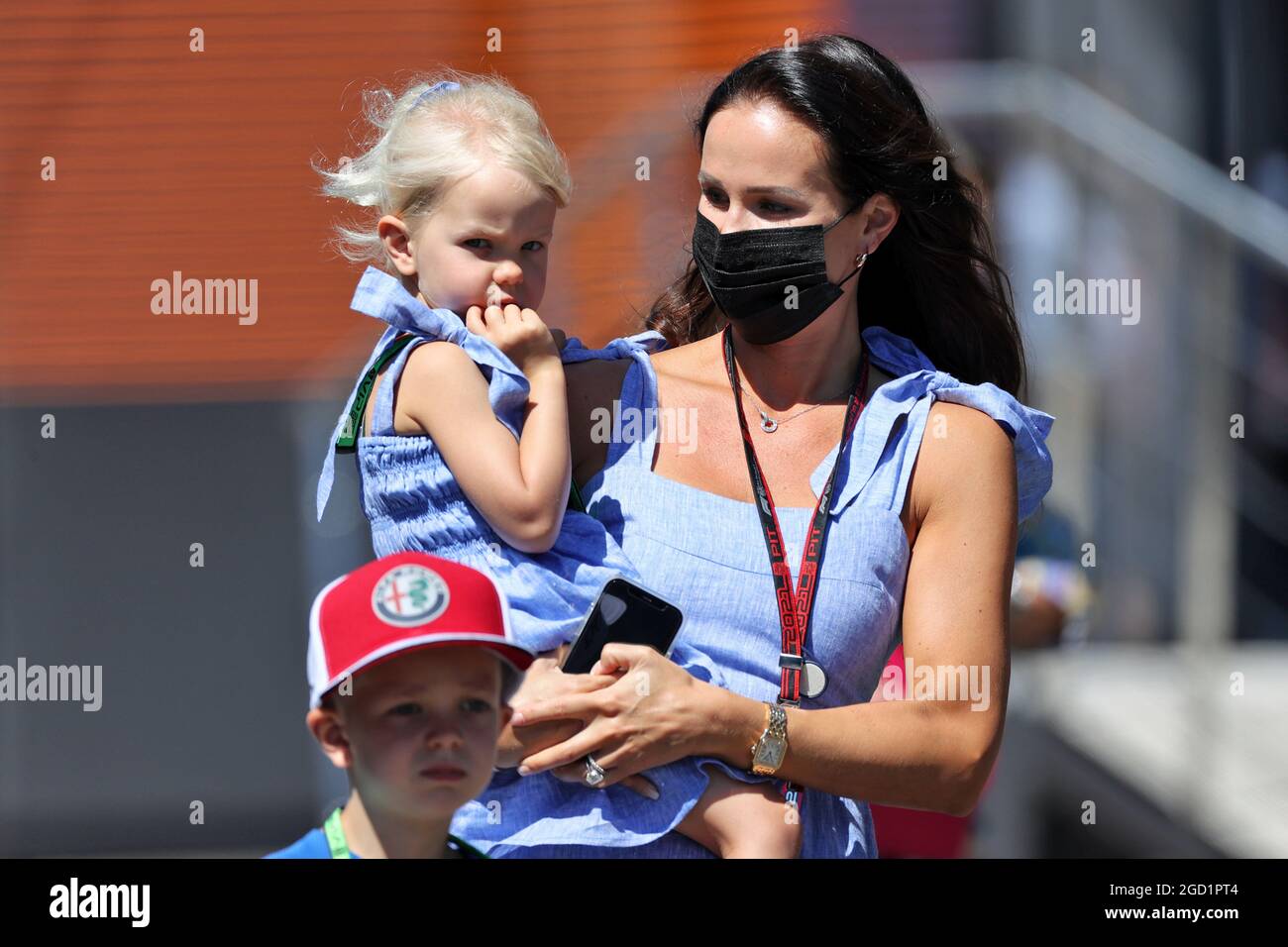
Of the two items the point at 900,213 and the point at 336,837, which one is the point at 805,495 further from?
the point at 336,837

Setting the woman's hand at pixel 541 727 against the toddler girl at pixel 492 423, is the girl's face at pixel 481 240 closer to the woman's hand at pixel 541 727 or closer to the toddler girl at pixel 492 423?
the toddler girl at pixel 492 423

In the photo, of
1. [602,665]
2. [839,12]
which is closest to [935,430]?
[602,665]

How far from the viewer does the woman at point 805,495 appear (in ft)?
7.78

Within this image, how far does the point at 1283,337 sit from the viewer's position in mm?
6656

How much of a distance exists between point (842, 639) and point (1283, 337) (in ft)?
15.9

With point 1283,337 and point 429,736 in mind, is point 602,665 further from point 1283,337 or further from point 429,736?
point 1283,337

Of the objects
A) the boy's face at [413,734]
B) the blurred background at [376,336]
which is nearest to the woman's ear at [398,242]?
the boy's face at [413,734]

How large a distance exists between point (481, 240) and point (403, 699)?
2.86 feet

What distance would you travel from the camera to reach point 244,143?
4953 millimetres

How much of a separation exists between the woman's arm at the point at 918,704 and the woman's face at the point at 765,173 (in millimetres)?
398

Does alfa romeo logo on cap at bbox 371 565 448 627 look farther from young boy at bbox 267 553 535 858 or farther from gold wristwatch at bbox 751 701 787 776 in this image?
gold wristwatch at bbox 751 701 787 776

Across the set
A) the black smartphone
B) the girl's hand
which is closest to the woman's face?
the girl's hand

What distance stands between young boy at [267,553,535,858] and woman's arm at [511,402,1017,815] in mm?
305

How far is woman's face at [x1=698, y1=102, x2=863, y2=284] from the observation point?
259 centimetres
